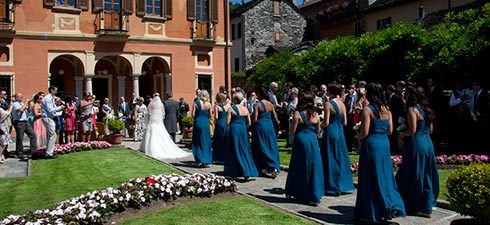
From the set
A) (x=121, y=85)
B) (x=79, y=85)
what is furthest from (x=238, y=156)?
(x=121, y=85)

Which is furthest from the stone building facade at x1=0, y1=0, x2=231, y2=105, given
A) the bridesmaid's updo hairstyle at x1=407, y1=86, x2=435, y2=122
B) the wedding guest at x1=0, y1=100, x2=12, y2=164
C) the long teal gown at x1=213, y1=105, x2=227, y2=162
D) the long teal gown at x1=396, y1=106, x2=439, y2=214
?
the long teal gown at x1=396, y1=106, x2=439, y2=214

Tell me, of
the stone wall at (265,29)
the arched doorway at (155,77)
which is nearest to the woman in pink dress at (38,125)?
the arched doorway at (155,77)

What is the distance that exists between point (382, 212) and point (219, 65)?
23.0 meters

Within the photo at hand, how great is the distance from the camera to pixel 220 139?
1265 centimetres

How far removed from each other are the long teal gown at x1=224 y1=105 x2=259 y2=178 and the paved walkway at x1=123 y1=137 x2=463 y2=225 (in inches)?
10.5

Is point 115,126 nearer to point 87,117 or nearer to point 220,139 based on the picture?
point 87,117

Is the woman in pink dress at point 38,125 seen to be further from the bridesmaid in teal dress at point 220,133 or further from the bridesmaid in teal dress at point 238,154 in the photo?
the bridesmaid in teal dress at point 238,154

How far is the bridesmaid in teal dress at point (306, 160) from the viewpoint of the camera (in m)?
7.89

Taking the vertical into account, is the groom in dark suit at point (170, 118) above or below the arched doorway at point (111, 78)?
below

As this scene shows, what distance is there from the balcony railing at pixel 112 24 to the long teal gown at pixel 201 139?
14.0m

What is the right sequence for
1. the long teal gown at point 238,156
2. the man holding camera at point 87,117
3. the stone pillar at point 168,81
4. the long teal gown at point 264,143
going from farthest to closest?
1. the stone pillar at point 168,81
2. the man holding camera at point 87,117
3. the long teal gown at point 264,143
4. the long teal gown at point 238,156

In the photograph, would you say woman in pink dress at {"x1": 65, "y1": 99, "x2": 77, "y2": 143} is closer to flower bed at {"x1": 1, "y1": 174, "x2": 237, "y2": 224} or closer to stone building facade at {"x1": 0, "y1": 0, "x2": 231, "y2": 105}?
stone building facade at {"x1": 0, "y1": 0, "x2": 231, "y2": 105}

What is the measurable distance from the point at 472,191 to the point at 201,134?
765 centimetres

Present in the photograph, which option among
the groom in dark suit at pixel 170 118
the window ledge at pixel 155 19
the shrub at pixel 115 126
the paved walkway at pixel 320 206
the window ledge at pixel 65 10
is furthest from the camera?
the window ledge at pixel 155 19
